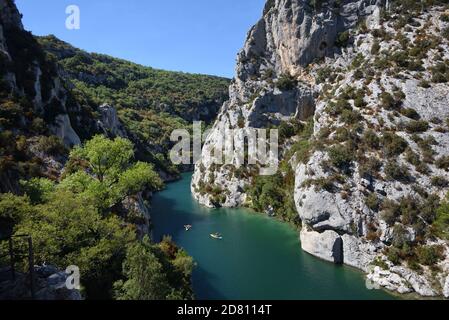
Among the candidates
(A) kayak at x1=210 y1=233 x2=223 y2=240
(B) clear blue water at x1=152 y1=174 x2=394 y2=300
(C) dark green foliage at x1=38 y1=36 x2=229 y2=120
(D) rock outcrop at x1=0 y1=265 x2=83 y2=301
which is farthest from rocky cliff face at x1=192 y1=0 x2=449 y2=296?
(C) dark green foliage at x1=38 y1=36 x2=229 y2=120

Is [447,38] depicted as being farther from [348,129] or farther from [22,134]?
[22,134]

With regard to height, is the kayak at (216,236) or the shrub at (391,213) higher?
the shrub at (391,213)

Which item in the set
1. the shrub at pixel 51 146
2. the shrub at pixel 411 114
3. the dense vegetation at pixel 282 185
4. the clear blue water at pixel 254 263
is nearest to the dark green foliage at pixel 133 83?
the dense vegetation at pixel 282 185

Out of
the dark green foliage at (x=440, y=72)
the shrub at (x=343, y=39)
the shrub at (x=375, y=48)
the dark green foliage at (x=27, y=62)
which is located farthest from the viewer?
the shrub at (x=343, y=39)

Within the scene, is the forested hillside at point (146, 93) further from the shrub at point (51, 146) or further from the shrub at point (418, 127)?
the shrub at point (418, 127)

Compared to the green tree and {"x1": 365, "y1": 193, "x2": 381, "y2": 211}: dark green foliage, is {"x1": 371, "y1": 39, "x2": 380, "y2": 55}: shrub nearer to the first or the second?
{"x1": 365, "y1": 193, "x2": 381, "y2": 211}: dark green foliage

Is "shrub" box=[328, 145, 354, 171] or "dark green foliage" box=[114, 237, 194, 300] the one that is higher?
"shrub" box=[328, 145, 354, 171]

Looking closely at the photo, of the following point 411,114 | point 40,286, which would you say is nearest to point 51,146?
point 40,286
